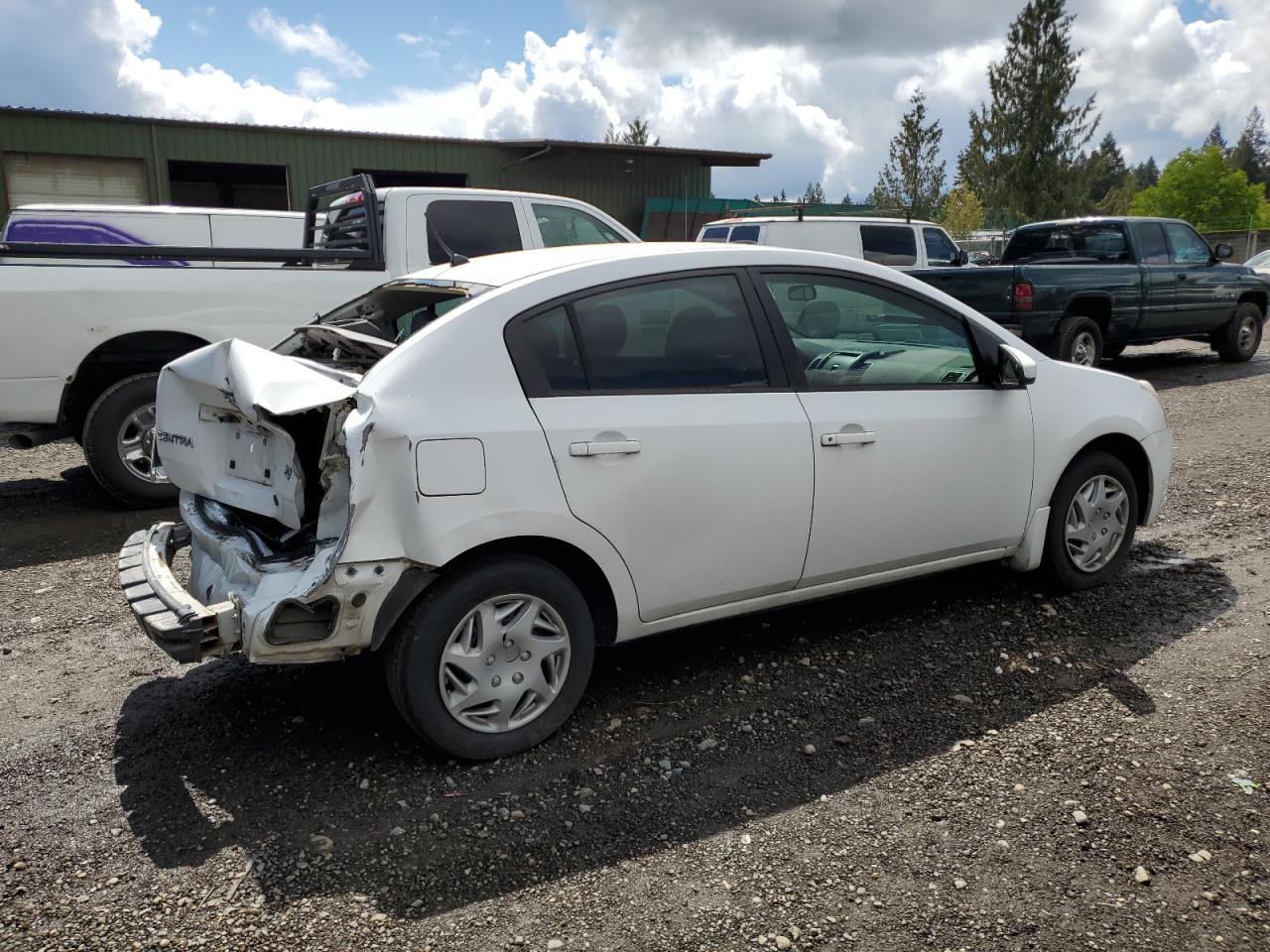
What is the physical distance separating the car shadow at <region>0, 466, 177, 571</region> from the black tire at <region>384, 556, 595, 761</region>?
3.58m

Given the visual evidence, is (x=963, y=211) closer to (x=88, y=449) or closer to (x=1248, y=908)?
(x=88, y=449)

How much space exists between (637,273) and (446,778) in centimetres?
188

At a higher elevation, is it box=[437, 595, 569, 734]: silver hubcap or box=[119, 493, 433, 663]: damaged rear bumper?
box=[119, 493, 433, 663]: damaged rear bumper

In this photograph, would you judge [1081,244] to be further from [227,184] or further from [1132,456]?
[227,184]

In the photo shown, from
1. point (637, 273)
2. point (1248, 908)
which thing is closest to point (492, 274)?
point (637, 273)

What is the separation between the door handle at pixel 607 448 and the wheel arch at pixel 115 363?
175 inches

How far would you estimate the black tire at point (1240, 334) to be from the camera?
13.7m

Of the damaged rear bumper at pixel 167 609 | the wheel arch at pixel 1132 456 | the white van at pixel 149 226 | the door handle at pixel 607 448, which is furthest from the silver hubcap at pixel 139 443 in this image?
the wheel arch at pixel 1132 456

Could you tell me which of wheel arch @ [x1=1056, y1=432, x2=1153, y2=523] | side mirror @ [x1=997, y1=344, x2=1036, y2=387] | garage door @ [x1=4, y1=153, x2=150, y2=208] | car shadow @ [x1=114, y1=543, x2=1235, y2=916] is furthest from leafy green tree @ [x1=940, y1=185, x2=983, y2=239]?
car shadow @ [x1=114, y1=543, x2=1235, y2=916]

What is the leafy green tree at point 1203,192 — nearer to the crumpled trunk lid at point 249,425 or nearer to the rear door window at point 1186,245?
the rear door window at point 1186,245

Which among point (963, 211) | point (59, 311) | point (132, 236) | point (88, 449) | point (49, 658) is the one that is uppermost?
point (963, 211)

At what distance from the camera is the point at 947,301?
454 cm

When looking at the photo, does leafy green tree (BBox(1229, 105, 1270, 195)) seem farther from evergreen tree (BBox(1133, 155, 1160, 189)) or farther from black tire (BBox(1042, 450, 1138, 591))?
black tire (BBox(1042, 450, 1138, 591))

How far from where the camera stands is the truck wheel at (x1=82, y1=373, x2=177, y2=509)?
6.73 m
